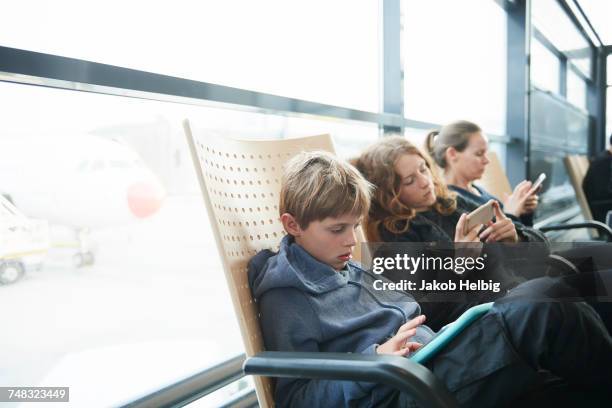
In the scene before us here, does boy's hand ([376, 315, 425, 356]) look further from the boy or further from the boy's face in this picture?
the boy's face

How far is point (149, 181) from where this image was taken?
1.52 m

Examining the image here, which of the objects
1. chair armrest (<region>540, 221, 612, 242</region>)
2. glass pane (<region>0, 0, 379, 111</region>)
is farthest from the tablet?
chair armrest (<region>540, 221, 612, 242</region>)

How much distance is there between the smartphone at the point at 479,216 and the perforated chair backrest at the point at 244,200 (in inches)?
13.0

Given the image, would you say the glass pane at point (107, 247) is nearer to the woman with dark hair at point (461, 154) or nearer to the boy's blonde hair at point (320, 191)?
the boy's blonde hair at point (320, 191)

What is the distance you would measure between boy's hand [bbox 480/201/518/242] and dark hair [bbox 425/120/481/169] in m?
0.38

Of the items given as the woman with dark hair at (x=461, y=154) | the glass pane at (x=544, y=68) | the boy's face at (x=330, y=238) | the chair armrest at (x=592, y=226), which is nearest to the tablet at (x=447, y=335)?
the boy's face at (x=330, y=238)

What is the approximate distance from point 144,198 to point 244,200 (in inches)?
17.6

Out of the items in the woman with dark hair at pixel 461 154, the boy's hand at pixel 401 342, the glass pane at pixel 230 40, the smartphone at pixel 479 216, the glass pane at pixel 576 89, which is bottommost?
the boy's hand at pixel 401 342

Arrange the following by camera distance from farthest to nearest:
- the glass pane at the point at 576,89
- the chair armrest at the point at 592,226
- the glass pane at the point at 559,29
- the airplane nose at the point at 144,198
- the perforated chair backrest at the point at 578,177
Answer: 1. the glass pane at the point at 576,89
2. the glass pane at the point at 559,29
3. the perforated chair backrest at the point at 578,177
4. the chair armrest at the point at 592,226
5. the airplane nose at the point at 144,198

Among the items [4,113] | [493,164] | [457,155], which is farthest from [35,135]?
[493,164]

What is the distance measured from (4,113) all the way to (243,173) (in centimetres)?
51

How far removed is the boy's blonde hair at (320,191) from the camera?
1.08 metres

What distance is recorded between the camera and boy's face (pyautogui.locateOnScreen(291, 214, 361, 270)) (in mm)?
1092

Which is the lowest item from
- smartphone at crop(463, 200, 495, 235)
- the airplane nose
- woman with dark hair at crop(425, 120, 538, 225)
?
smartphone at crop(463, 200, 495, 235)
